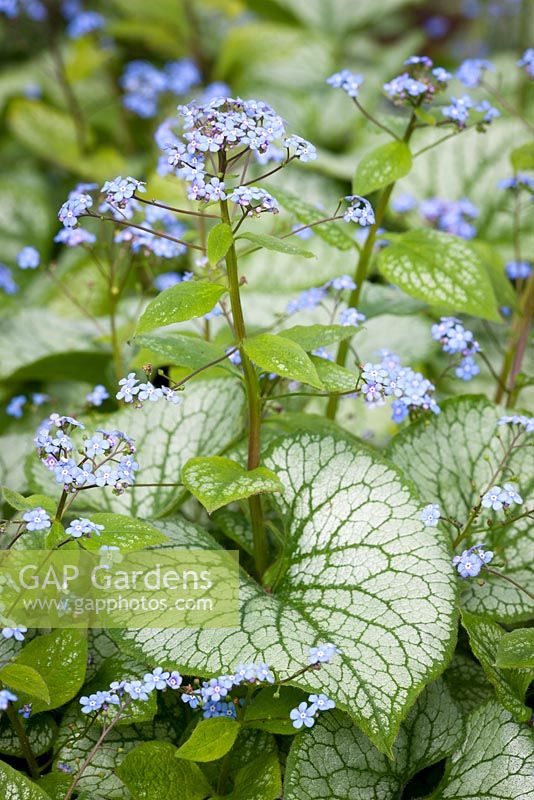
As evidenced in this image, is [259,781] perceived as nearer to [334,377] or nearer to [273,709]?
[273,709]

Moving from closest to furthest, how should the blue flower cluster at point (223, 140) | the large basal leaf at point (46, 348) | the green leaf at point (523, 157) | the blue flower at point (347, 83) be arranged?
the blue flower cluster at point (223, 140) < the blue flower at point (347, 83) < the green leaf at point (523, 157) < the large basal leaf at point (46, 348)

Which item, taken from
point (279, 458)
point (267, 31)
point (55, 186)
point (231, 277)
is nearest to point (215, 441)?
point (279, 458)

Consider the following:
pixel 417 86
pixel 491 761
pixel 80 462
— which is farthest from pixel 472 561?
pixel 417 86

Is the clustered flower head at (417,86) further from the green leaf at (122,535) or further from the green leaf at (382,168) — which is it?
the green leaf at (122,535)

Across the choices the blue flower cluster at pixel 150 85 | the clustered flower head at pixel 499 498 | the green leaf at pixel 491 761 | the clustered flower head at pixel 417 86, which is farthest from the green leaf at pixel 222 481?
the blue flower cluster at pixel 150 85

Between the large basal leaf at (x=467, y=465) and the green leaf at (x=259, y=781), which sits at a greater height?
the large basal leaf at (x=467, y=465)

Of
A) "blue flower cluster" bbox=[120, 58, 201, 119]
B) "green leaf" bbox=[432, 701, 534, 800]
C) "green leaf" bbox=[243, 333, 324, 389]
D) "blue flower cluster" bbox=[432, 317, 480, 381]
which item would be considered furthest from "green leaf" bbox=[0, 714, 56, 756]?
"blue flower cluster" bbox=[120, 58, 201, 119]

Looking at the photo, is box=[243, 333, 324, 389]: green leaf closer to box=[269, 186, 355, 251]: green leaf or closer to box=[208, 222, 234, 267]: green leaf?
box=[208, 222, 234, 267]: green leaf

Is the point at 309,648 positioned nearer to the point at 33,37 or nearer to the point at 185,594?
the point at 185,594
